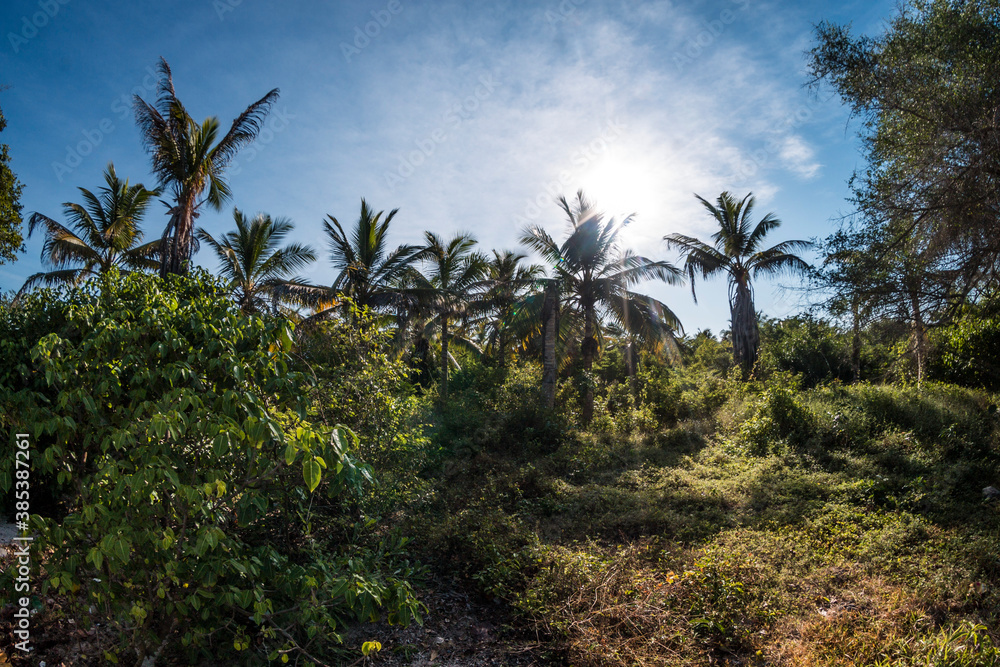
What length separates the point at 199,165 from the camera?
478 inches

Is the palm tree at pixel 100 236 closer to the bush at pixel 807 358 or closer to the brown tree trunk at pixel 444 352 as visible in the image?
the brown tree trunk at pixel 444 352

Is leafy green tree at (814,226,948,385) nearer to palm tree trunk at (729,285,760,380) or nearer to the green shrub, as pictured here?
the green shrub

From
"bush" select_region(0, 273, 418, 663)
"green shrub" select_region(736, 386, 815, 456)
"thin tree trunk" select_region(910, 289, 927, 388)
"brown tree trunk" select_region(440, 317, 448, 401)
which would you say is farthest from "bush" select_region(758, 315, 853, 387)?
"bush" select_region(0, 273, 418, 663)

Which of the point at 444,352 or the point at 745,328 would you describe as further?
the point at 444,352

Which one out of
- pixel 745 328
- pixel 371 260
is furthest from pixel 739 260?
pixel 371 260

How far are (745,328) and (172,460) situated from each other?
17.6 metres

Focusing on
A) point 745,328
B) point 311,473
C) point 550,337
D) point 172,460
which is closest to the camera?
point 311,473

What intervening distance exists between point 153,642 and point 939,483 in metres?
8.99

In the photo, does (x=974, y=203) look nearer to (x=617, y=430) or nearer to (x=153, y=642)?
(x=617, y=430)

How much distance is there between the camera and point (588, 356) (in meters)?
15.1

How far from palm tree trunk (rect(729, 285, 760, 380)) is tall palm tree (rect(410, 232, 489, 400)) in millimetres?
8774

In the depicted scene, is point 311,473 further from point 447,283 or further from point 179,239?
point 447,283

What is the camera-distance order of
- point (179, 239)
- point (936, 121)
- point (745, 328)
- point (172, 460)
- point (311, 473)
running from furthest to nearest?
point (745, 328) < point (179, 239) < point (936, 121) < point (172, 460) < point (311, 473)

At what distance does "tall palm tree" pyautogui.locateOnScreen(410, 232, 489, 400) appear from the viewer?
16469 mm
